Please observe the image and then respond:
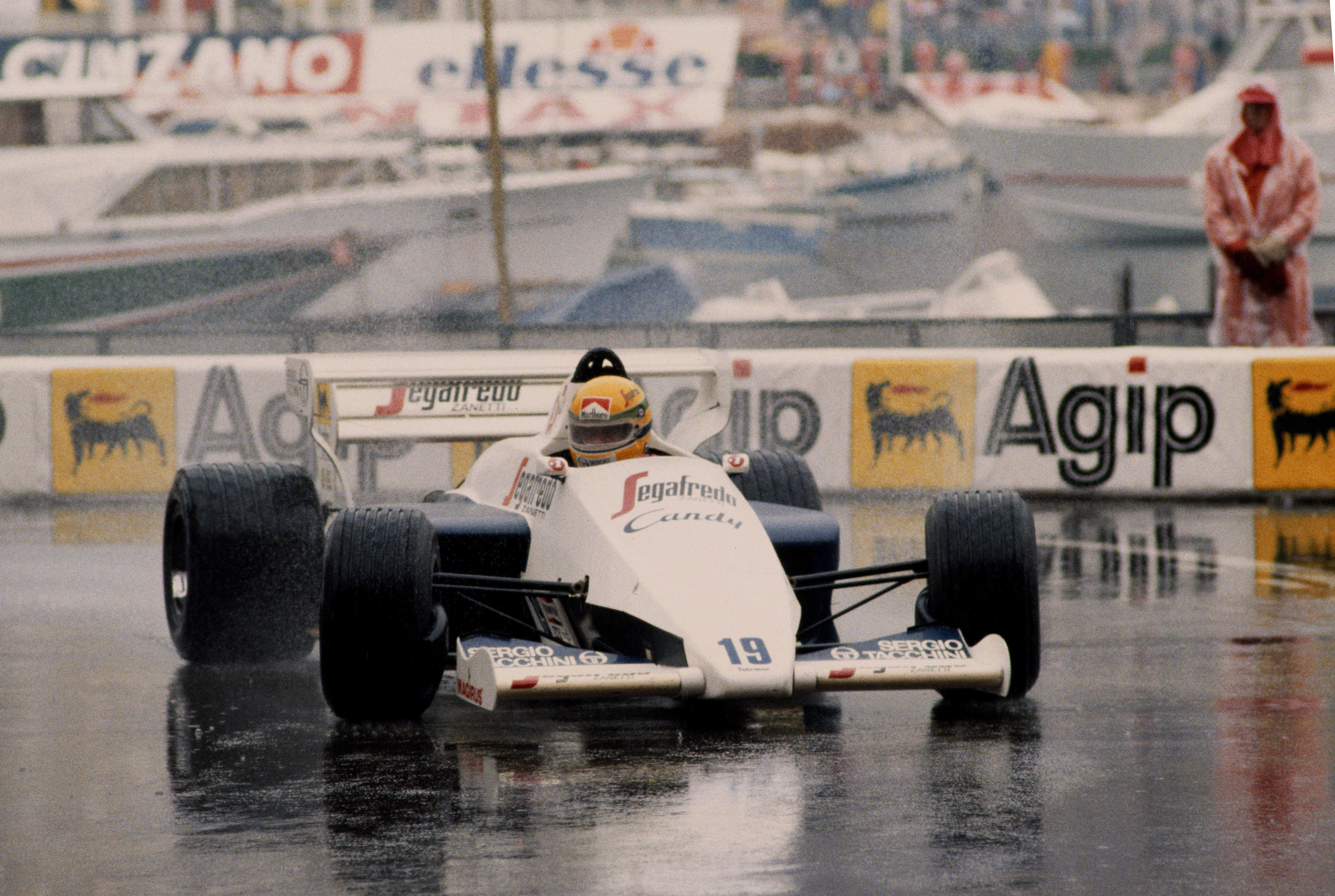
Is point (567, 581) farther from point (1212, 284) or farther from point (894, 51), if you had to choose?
point (894, 51)

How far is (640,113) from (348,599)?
3045cm

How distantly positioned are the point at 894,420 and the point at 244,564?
7078 millimetres

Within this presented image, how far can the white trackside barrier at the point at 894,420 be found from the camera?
1452cm

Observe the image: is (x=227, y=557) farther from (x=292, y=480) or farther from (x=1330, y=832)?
(x=1330, y=832)

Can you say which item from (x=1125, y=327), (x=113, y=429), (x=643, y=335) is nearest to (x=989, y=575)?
(x=1125, y=327)

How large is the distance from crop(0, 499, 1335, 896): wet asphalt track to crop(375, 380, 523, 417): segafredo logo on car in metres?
1.31

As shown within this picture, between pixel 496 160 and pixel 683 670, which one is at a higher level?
pixel 496 160

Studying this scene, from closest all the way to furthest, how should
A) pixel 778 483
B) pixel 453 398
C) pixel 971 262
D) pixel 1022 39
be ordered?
1. pixel 778 483
2. pixel 453 398
3. pixel 971 262
4. pixel 1022 39

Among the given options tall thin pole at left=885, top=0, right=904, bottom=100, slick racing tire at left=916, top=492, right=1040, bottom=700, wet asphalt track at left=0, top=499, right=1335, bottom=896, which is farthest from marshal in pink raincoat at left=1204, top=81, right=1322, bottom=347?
tall thin pole at left=885, top=0, right=904, bottom=100

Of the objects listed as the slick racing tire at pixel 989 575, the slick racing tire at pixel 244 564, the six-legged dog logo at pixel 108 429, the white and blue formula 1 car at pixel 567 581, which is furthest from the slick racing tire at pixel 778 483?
the six-legged dog logo at pixel 108 429

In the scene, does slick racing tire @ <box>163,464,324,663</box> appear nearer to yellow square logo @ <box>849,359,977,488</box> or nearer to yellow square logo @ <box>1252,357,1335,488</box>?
yellow square logo @ <box>849,359,977,488</box>

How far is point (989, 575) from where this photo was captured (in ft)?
24.1

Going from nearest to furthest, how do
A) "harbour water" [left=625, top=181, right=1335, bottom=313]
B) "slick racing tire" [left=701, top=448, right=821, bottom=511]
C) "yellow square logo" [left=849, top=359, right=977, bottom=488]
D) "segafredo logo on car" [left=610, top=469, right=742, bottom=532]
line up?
"segafredo logo on car" [left=610, top=469, right=742, bottom=532] < "slick racing tire" [left=701, top=448, right=821, bottom=511] < "yellow square logo" [left=849, top=359, right=977, bottom=488] < "harbour water" [left=625, top=181, right=1335, bottom=313]

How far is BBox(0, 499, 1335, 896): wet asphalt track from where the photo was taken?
17.3 feet
